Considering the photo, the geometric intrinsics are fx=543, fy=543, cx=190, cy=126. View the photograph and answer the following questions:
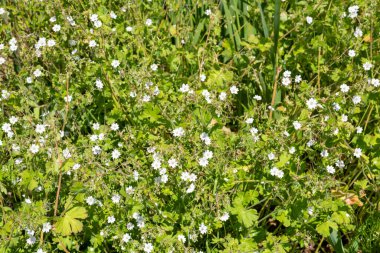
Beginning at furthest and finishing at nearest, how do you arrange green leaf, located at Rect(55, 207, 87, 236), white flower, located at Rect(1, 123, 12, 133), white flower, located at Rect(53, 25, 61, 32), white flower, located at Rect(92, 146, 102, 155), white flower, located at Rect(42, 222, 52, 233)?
1. white flower, located at Rect(53, 25, 61, 32)
2. white flower, located at Rect(1, 123, 12, 133)
3. white flower, located at Rect(92, 146, 102, 155)
4. white flower, located at Rect(42, 222, 52, 233)
5. green leaf, located at Rect(55, 207, 87, 236)

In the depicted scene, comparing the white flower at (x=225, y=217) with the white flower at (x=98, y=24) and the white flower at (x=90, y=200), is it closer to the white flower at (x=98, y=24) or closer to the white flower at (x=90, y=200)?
the white flower at (x=90, y=200)

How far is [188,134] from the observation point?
283 cm

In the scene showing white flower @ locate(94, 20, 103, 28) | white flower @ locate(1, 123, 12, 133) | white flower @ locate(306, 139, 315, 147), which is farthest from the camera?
white flower @ locate(94, 20, 103, 28)

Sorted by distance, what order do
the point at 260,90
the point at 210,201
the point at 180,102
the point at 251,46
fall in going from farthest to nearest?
the point at 260,90 < the point at 251,46 < the point at 180,102 < the point at 210,201

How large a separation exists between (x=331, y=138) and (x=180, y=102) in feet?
2.93

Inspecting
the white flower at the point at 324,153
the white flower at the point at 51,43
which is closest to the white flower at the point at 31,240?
the white flower at the point at 51,43

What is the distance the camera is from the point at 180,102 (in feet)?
10.6

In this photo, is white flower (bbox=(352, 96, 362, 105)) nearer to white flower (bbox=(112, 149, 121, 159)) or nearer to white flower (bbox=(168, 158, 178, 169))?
white flower (bbox=(168, 158, 178, 169))

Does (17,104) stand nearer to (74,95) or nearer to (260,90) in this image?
(74,95)

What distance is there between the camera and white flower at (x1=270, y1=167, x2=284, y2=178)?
9.27ft

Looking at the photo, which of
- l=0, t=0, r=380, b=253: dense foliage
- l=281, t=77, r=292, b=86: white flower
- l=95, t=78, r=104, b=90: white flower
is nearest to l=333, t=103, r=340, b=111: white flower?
l=0, t=0, r=380, b=253: dense foliage

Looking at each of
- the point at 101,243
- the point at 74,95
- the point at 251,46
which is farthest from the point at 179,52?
the point at 101,243

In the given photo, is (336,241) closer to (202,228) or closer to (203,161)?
(202,228)

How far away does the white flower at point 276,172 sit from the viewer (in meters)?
2.83
